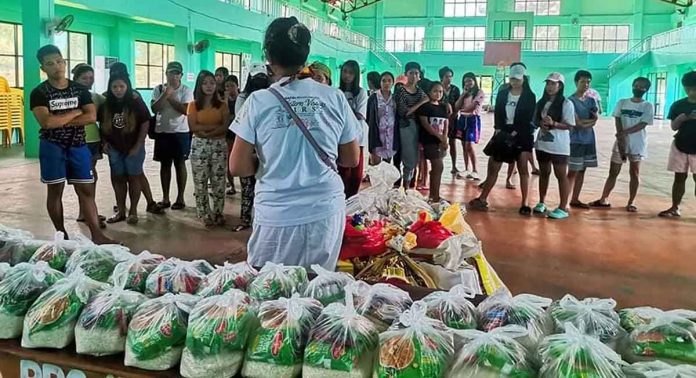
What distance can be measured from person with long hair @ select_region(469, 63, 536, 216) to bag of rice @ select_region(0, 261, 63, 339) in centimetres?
486

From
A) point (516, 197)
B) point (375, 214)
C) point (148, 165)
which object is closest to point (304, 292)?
point (375, 214)

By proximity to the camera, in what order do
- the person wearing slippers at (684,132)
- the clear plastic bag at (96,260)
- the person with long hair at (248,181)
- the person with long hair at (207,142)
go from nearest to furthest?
the clear plastic bag at (96,260) → the person with long hair at (248,181) → the person with long hair at (207,142) → the person wearing slippers at (684,132)

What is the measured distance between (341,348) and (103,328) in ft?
1.63

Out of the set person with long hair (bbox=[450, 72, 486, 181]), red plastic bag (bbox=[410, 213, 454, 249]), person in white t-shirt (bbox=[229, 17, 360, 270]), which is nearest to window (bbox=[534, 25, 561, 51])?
person with long hair (bbox=[450, 72, 486, 181])

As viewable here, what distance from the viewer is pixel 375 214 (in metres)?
3.51

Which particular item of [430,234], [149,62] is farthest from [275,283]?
[149,62]

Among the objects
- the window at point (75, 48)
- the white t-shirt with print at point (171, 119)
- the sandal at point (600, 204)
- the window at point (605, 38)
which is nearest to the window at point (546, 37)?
the window at point (605, 38)

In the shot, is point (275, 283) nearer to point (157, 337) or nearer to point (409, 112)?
point (157, 337)

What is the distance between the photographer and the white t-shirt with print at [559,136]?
5.78 m

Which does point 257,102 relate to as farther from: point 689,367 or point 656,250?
point 656,250

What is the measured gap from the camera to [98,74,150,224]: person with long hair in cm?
509

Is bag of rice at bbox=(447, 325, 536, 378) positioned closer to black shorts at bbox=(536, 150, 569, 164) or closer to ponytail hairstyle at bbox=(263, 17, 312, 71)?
ponytail hairstyle at bbox=(263, 17, 312, 71)

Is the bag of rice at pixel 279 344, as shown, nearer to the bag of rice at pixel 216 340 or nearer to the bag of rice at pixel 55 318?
the bag of rice at pixel 216 340

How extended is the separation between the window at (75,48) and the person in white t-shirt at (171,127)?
29.4 feet
